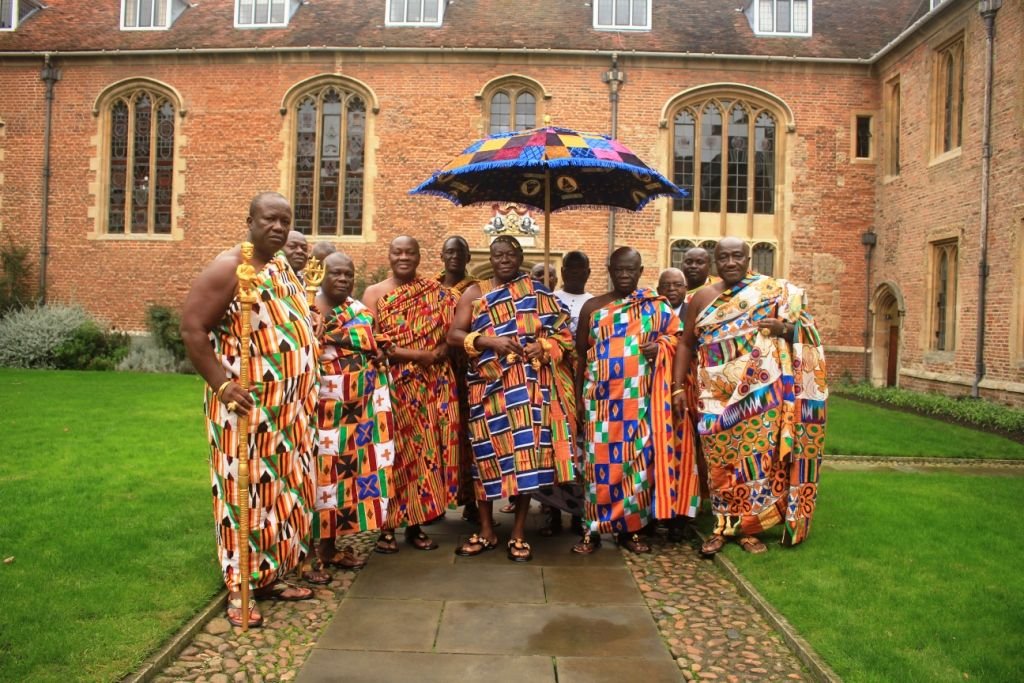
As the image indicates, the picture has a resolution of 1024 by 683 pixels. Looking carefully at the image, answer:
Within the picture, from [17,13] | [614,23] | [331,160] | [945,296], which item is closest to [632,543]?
[945,296]

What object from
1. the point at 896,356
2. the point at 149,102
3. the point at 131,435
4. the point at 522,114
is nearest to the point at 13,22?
the point at 149,102

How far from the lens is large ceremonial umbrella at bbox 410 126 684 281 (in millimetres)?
4980

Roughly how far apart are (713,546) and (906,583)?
3.90 feet

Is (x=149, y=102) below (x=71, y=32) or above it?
below

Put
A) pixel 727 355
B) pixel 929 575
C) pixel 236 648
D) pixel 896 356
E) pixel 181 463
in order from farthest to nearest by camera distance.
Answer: pixel 896 356 < pixel 181 463 < pixel 727 355 < pixel 929 575 < pixel 236 648

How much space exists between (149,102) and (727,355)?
18.8 meters

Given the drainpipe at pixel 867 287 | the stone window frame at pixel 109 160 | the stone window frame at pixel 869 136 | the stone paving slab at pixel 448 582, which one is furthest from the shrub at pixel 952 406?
the stone window frame at pixel 109 160

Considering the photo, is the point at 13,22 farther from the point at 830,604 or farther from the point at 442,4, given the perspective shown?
the point at 830,604

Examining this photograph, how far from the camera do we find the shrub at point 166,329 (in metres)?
18.5

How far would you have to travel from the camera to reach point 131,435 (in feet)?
30.1

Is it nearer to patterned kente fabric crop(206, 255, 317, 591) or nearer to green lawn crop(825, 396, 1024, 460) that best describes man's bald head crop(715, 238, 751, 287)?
patterned kente fabric crop(206, 255, 317, 591)

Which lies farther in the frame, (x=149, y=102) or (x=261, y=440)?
(x=149, y=102)

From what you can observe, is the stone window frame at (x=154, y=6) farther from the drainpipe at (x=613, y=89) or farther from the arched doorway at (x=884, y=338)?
the arched doorway at (x=884, y=338)

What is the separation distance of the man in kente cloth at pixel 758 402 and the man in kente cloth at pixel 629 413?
0.29 meters
